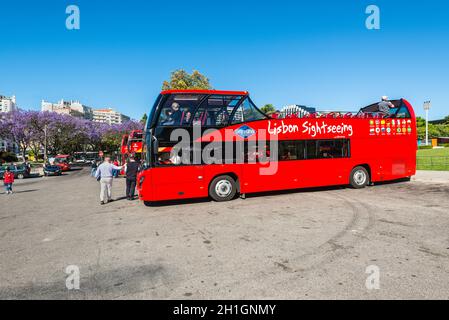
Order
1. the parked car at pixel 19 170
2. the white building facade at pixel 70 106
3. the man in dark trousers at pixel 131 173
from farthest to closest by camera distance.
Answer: the white building facade at pixel 70 106 < the parked car at pixel 19 170 < the man in dark trousers at pixel 131 173

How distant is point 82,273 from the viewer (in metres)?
4.06

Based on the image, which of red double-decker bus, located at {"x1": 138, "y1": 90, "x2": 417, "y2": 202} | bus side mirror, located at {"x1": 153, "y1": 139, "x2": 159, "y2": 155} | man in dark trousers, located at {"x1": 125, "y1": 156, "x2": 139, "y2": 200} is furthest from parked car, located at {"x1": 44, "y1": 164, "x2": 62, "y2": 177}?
bus side mirror, located at {"x1": 153, "y1": 139, "x2": 159, "y2": 155}

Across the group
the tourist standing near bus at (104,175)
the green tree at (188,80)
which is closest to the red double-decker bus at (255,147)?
the tourist standing near bus at (104,175)

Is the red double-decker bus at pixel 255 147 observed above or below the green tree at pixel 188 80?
below

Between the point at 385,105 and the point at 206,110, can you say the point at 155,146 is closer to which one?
the point at 206,110

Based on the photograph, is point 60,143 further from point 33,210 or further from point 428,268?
point 428,268

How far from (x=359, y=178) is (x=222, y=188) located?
6128 mm

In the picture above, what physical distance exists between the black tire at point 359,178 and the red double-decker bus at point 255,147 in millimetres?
41

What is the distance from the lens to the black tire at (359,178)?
39.1 ft

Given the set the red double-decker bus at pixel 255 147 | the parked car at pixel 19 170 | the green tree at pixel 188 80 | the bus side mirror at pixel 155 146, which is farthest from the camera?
the green tree at pixel 188 80
